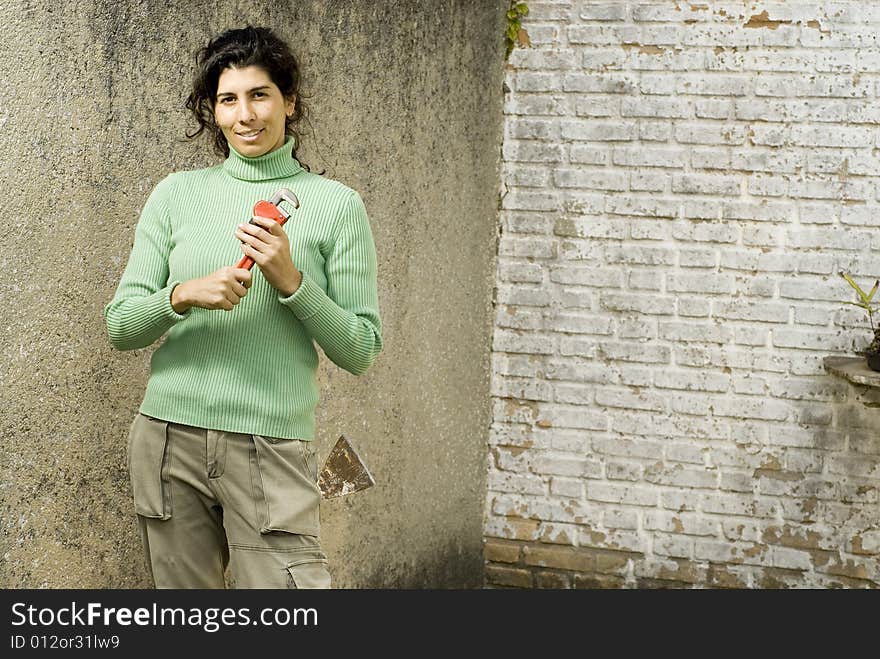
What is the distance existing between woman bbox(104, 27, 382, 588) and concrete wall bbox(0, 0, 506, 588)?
23 centimetres

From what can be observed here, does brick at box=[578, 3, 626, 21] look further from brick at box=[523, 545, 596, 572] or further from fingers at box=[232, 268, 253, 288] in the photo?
fingers at box=[232, 268, 253, 288]

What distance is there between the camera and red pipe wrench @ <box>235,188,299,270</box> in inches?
69.4

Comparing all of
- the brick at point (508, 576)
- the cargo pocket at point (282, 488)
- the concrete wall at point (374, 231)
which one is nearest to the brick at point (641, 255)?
the concrete wall at point (374, 231)

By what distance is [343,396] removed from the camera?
2.97 meters

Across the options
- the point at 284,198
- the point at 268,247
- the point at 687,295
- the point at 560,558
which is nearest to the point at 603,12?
the point at 687,295

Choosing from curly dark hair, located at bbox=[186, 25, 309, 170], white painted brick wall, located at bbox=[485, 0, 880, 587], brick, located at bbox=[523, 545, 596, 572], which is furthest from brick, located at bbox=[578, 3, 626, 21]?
curly dark hair, located at bbox=[186, 25, 309, 170]

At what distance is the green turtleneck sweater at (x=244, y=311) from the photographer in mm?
1850

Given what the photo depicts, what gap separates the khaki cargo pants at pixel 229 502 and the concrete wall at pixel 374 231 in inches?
10.9

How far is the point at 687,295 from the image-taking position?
3.66m

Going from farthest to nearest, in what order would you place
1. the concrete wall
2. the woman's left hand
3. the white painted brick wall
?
the white painted brick wall → the concrete wall → the woman's left hand

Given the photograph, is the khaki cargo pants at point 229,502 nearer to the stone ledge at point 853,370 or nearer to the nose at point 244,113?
the nose at point 244,113

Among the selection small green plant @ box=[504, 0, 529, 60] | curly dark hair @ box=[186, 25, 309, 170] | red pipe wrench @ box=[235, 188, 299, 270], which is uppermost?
small green plant @ box=[504, 0, 529, 60]

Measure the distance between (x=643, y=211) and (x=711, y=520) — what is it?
1.00 metres

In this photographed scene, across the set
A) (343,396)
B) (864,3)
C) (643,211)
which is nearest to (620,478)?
(643,211)
